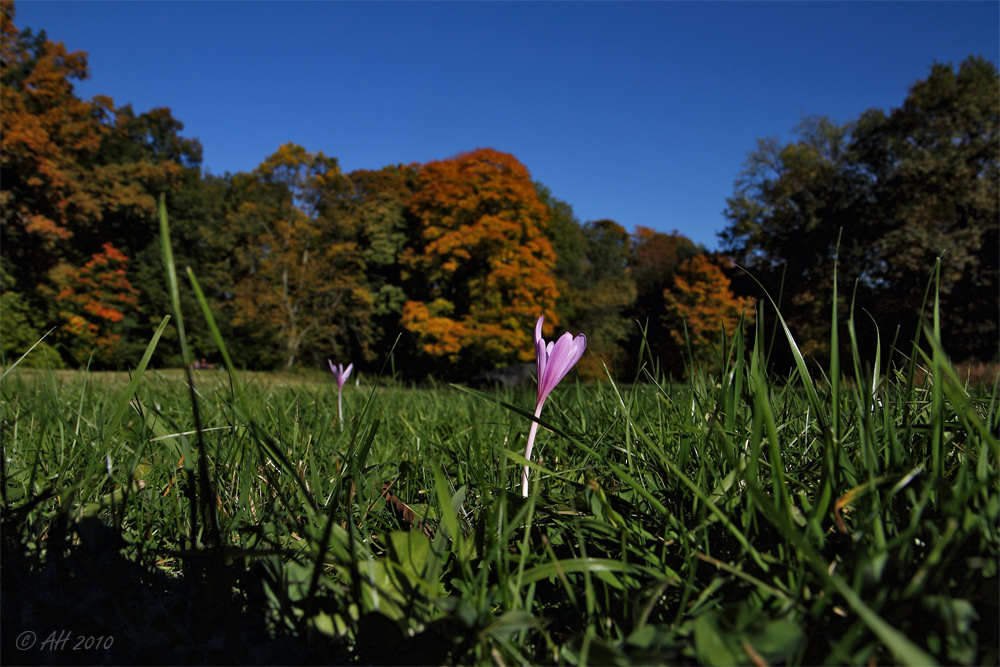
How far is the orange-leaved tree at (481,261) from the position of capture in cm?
1869

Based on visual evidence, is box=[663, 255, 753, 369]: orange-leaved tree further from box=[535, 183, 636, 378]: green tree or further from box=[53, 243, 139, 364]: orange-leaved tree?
box=[53, 243, 139, 364]: orange-leaved tree

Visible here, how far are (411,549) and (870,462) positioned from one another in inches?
24.1

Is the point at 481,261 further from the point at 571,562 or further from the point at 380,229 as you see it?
the point at 571,562

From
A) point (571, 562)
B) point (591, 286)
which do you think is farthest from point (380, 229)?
point (571, 562)

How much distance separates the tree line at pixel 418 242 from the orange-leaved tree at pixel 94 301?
8cm

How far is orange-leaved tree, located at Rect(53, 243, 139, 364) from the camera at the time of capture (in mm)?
18766

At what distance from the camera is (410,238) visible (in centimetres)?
2275

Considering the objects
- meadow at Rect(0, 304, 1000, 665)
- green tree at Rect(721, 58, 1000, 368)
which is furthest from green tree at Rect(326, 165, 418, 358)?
meadow at Rect(0, 304, 1000, 665)

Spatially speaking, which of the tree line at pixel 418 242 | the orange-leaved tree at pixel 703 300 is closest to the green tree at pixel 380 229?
the tree line at pixel 418 242

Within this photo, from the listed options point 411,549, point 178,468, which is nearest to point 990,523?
point 411,549

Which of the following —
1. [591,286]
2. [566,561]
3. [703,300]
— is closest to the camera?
[566,561]

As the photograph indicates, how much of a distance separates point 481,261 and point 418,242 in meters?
3.82

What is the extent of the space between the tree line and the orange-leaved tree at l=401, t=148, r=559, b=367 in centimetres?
8

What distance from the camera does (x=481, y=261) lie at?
66.2 ft
